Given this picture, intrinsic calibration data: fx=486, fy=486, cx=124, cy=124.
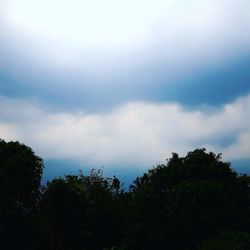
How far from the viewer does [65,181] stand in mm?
52188

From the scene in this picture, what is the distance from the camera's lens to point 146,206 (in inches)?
1933

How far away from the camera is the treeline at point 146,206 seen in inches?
1796

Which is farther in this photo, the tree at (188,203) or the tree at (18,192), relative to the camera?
the tree at (18,192)

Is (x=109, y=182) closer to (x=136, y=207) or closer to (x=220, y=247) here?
(x=136, y=207)

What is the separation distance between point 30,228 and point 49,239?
11.2ft

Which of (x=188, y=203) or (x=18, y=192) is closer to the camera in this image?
(x=188, y=203)

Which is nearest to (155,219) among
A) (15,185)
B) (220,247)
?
(220,247)

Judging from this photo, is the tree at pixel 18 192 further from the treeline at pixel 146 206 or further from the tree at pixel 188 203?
the tree at pixel 188 203

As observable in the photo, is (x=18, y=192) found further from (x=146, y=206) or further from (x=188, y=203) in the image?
(x=188, y=203)

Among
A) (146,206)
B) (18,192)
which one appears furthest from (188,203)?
(18,192)

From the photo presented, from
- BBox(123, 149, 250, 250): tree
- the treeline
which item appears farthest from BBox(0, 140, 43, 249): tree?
BBox(123, 149, 250, 250): tree

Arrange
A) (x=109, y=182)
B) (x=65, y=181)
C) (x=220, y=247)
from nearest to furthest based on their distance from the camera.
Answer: (x=220, y=247), (x=65, y=181), (x=109, y=182)

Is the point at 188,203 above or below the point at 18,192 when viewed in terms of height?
below

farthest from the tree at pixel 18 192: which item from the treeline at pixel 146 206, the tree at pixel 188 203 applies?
the tree at pixel 188 203
